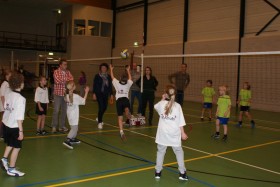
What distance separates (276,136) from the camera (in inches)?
340

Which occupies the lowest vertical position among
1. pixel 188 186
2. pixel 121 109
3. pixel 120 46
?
pixel 188 186

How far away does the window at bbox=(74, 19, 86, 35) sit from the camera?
25531 mm

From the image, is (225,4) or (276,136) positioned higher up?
(225,4)

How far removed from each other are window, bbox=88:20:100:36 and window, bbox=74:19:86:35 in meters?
0.52

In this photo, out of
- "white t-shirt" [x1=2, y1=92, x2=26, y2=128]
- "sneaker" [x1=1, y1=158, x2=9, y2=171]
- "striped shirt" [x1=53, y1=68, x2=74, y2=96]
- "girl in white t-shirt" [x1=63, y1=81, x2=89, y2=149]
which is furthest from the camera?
"striped shirt" [x1=53, y1=68, x2=74, y2=96]

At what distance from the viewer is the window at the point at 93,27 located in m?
25.9

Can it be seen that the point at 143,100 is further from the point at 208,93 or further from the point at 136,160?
the point at 136,160

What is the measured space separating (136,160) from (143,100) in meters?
4.22

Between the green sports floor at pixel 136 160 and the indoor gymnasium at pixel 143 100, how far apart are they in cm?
2

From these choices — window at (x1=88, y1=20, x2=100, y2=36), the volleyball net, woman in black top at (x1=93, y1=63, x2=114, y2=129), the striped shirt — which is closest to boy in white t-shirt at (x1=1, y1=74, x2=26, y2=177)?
the striped shirt

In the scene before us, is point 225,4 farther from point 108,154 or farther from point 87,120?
point 108,154

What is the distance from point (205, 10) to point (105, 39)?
10.5 m

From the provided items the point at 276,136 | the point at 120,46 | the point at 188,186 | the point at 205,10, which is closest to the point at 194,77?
the point at 205,10

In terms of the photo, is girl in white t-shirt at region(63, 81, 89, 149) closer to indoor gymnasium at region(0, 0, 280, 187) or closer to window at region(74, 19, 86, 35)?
indoor gymnasium at region(0, 0, 280, 187)
